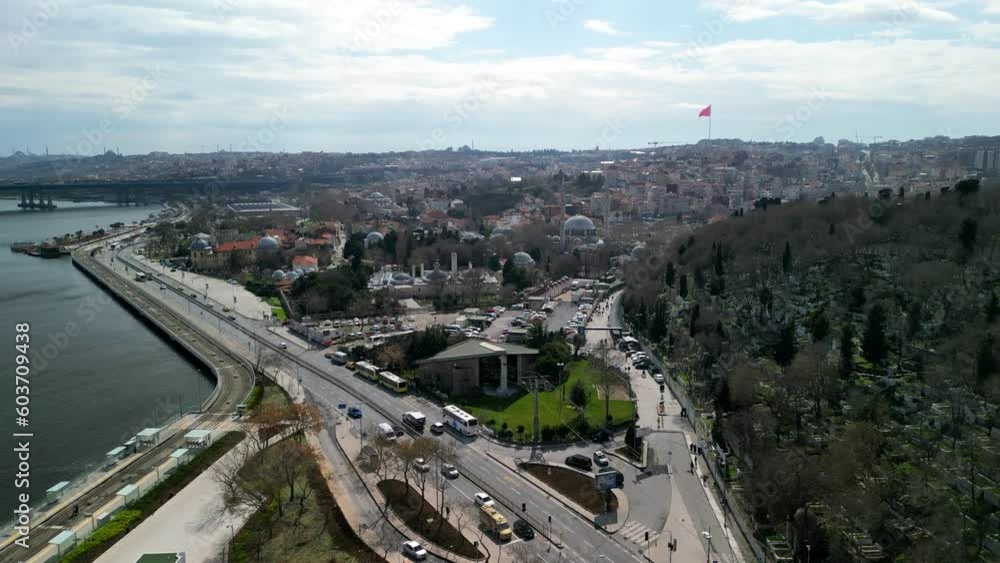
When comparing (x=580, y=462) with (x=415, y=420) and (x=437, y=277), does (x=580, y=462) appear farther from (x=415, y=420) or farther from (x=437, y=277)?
(x=437, y=277)

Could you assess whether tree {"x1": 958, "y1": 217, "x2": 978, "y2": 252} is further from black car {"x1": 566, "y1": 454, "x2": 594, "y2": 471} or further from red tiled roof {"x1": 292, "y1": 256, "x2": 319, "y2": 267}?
red tiled roof {"x1": 292, "y1": 256, "x2": 319, "y2": 267}

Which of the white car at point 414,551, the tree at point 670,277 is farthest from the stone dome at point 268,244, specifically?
the white car at point 414,551

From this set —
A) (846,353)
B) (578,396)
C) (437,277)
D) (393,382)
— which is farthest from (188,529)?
(437,277)

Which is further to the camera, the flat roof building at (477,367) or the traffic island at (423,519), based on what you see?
the flat roof building at (477,367)

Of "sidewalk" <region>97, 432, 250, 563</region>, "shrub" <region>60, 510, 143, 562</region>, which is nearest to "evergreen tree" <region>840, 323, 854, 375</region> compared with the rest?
"sidewalk" <region>97, 432, 250, 563</region>

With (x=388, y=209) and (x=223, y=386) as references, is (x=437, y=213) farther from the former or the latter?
(x=223, y=386)

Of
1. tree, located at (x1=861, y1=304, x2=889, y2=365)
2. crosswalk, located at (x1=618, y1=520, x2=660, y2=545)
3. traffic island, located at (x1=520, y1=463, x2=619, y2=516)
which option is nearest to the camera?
crosswalk, located at (x1=618, y1=520, x2=660, y2=545)

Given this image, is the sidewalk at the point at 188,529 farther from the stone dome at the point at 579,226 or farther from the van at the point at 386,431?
the stone dome at the point at 579,226
